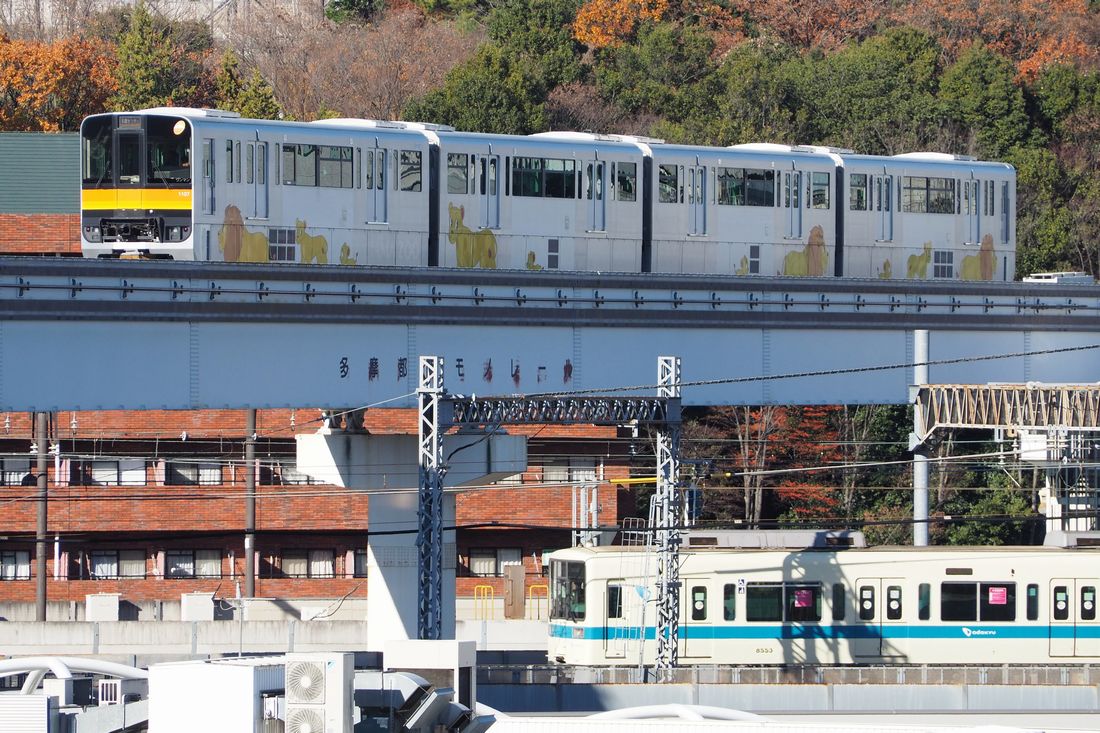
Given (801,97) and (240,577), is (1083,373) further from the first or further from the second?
(801,97)

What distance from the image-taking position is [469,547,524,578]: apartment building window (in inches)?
2072

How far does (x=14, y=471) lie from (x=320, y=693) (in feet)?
132

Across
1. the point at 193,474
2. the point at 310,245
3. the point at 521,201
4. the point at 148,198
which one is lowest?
the point at 193,474

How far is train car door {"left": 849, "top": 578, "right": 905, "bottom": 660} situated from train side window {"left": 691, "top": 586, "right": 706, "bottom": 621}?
275 cm

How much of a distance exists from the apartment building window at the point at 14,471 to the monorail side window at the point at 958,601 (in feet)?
96.5

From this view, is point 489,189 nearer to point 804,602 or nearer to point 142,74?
point 804,602

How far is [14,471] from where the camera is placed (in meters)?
52.8

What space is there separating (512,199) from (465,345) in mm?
4767

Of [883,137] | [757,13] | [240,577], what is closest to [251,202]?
[240,577]

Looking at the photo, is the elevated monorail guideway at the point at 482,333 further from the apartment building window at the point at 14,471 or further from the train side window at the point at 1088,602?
the apartment building window at the point at 14,471

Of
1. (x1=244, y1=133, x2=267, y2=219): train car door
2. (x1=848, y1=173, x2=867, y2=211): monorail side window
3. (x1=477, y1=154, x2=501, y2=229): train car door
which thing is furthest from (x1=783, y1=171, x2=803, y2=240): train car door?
(x1=244, y1=133, x2=267, y2=219): train car door

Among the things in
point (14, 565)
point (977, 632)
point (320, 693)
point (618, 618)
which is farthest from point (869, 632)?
point (14, 565)

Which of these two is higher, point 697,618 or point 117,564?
point 697,618

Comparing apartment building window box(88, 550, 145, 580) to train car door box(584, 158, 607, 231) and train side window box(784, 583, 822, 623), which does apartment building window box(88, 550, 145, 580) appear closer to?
train car door box(584, 158, 607, 231)
